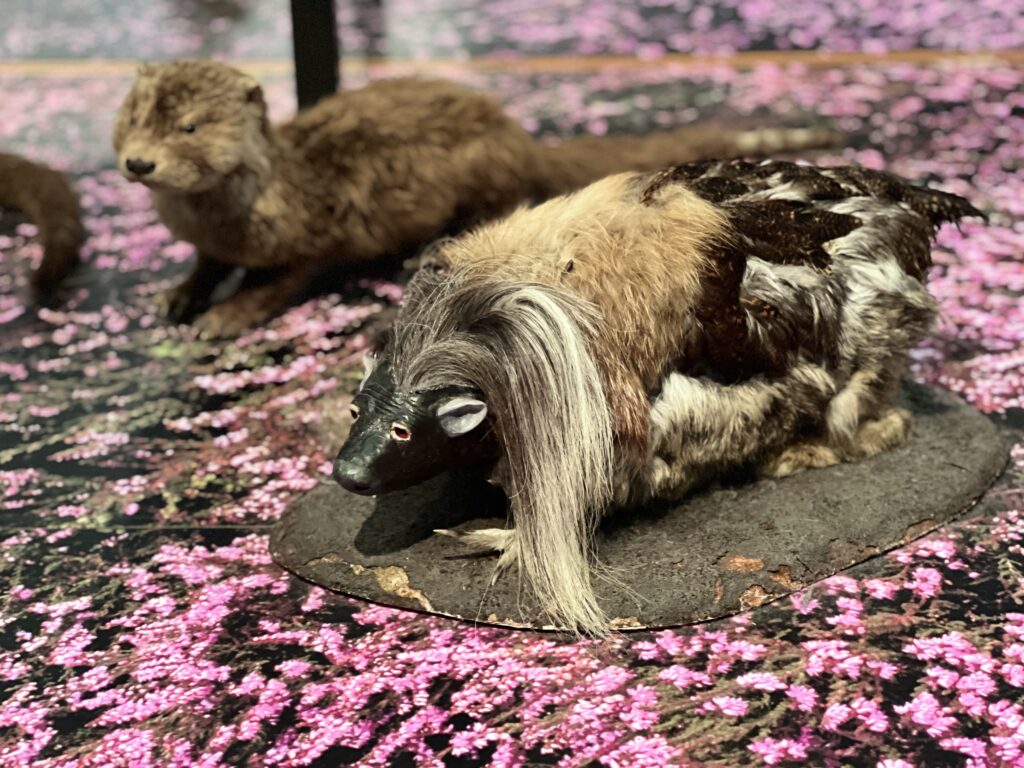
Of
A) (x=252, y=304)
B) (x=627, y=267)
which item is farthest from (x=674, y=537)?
(x=252, y=304)

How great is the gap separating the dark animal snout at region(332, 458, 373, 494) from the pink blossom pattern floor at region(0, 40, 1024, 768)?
19cm

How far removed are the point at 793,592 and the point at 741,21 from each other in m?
2.71

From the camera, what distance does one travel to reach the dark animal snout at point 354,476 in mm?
1669

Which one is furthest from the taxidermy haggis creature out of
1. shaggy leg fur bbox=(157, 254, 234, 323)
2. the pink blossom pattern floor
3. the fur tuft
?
shaggy leg fur bbox=(157, 254, 234, 323)

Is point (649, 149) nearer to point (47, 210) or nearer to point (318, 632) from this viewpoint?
point (47, 210)

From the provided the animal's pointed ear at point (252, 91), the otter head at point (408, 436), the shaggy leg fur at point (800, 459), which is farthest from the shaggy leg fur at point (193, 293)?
the shaggy leg fur at point (800, 459)

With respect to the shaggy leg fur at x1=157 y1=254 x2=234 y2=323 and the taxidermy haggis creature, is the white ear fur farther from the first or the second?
the shaggy leg fur at x1=157 y1=254 x2=234 y2=323

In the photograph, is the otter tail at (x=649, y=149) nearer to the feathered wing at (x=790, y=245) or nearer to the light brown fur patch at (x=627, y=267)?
the feathered wing at (x=790, y=245)

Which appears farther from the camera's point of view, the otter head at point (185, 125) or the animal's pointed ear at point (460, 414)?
→ the otter head at point (185, 125)

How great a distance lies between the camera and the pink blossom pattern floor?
1.49m

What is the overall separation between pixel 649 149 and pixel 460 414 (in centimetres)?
168

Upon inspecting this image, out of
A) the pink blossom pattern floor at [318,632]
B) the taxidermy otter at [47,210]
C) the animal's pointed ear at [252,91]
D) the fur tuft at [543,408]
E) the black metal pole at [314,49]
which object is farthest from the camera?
the black metal pole at [314,49]

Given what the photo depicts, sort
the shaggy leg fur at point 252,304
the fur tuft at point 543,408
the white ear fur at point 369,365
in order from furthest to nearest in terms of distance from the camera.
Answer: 1. the shaggy leg fur at point 252,304
2. the white ear fur at point 369,365
3. the fur tuft at point 543,408

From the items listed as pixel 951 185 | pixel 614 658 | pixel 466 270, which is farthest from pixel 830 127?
pixel 614 658
